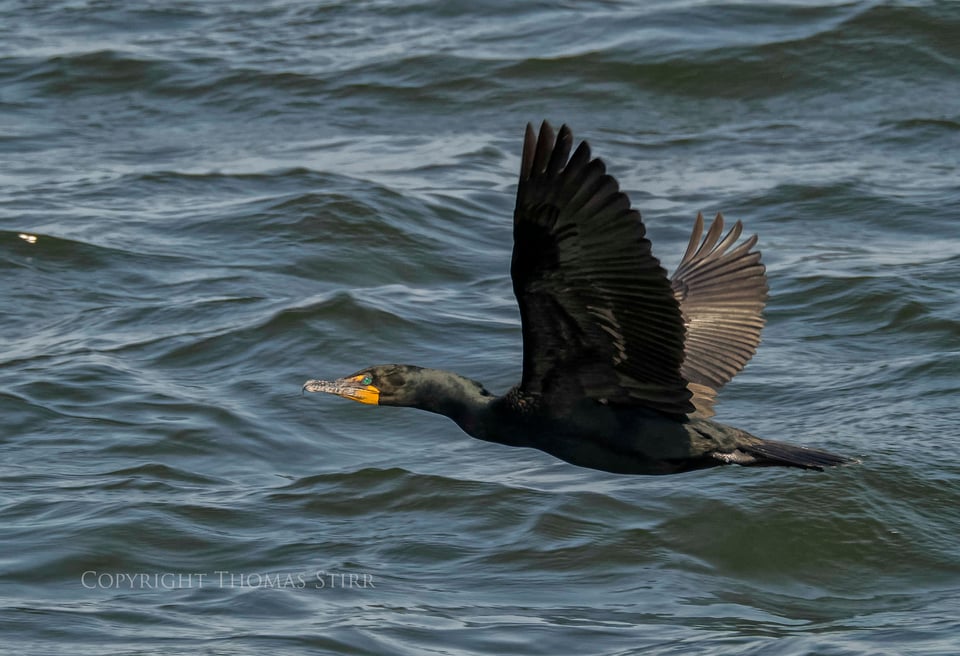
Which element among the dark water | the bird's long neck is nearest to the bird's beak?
the bird's long neck

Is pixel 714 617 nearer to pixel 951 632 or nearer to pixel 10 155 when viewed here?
pixel 951 632

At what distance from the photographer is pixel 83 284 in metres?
9.79

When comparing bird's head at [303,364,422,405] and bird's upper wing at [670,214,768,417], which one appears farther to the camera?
bird's upper wing at [670,214,768,417]

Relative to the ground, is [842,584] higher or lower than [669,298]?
lower

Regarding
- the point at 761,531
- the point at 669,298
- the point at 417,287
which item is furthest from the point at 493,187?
the point at 669,298

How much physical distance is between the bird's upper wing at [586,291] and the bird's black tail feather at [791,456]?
0.90 ft

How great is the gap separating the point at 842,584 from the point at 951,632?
0.88 metres

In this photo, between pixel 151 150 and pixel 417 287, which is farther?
pixel 151 150

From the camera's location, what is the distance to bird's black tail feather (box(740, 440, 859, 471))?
5.33 meters

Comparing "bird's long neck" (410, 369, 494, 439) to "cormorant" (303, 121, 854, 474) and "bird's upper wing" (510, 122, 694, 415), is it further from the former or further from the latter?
"bird's upper wing" (510, 122, 694, 415)

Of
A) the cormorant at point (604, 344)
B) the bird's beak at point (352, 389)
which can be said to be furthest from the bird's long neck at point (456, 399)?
the bird's beak at point (352, 389)

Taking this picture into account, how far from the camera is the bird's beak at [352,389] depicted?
582 centimetres

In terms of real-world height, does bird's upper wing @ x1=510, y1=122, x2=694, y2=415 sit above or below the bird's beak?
above

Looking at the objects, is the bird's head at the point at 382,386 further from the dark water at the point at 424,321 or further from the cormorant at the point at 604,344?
the dark water at the point at 424,321
